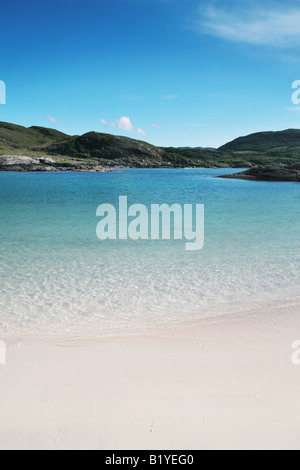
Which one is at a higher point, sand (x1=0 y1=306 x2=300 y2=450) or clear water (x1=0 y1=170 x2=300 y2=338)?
clear water (x1=0 y1=170 x2=300 y2=338)

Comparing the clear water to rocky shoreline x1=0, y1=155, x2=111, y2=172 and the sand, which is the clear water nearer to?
the sand

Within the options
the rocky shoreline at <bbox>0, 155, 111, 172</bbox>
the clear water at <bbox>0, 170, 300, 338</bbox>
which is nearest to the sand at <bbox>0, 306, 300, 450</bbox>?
the clear water at <bbox>0, 170, 300, 338</bbox>

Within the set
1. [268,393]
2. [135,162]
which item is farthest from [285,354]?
[135,162]

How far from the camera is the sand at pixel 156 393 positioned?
13.2ft

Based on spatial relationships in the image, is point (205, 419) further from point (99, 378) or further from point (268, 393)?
point (99, 378)

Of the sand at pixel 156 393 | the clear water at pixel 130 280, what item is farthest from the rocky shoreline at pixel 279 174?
the sand at pixel 156 393

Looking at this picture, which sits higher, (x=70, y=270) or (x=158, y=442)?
(x=70, y=270)

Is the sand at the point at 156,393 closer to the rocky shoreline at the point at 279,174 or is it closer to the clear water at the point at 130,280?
the clear water at the point at 130,280

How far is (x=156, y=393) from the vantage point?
191 inches

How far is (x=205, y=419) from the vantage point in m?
4.29

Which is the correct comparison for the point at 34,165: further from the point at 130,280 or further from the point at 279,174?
the point at 130,280

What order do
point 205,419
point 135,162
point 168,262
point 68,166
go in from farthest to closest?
point 135,162
point 68,166
point 168,262
point 205,419

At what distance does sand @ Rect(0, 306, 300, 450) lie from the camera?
403 cm
